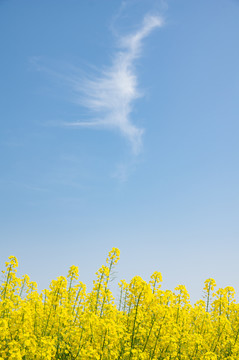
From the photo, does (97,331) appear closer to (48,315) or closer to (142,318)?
(142,318)

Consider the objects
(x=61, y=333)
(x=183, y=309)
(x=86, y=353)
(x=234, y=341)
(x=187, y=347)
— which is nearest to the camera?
(x=86, y=353)

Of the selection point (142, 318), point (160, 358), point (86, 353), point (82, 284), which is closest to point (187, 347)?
point (160, 358)

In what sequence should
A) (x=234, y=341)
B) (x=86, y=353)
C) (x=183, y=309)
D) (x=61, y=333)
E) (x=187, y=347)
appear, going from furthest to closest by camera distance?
(x=183, y=309)
(x=234, y=341)
(x=187, y=347)
(x=61, y=333)
(x=86, y=353)

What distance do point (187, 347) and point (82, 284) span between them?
3.69 metres

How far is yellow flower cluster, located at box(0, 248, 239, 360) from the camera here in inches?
253

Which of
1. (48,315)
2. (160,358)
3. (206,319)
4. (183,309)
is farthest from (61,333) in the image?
(206,319)

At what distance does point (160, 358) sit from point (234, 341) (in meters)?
2.53

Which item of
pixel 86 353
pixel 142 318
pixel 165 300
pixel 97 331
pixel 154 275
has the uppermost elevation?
pixel 154 275

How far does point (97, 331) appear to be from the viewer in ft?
21.4

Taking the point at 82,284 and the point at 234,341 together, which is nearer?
the point at 234,341

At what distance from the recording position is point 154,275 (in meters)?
9.27

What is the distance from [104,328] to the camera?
627 cm

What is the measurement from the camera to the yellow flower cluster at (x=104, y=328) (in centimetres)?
642

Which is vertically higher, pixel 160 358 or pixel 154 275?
pixel 154 275
